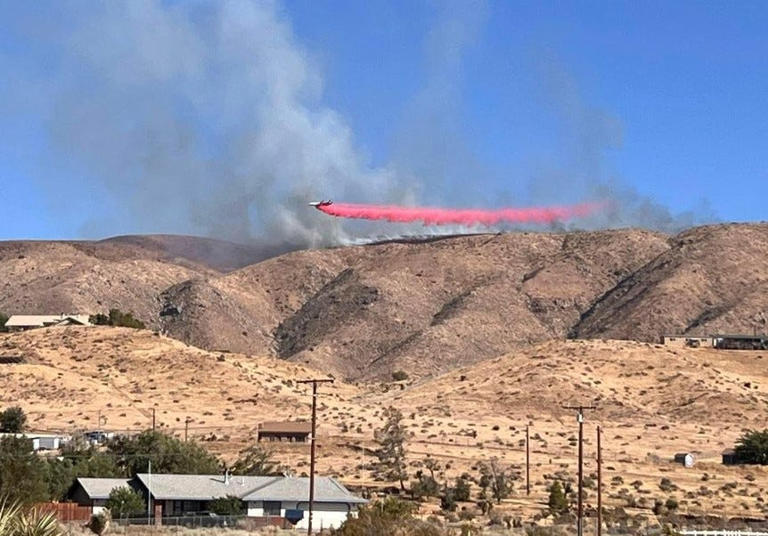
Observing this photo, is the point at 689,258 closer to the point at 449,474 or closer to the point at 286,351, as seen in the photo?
the point at 286,351

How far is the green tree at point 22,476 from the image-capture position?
56.2 meters

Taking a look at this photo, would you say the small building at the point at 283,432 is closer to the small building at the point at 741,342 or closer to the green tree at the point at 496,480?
the green tree at the point at 496,480

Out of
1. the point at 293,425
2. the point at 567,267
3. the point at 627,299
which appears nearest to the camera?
the point at 293,425

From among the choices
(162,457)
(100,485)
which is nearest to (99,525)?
(100,485)

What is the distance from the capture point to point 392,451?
87000 mm

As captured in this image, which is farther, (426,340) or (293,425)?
(426,340)

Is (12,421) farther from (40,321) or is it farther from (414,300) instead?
(414,300)

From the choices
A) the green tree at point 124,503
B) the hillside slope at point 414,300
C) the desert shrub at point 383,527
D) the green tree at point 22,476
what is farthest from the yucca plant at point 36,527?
the hillside slope at point 414,300

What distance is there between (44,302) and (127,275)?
60.5 feet

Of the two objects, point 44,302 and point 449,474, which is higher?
point 44,302

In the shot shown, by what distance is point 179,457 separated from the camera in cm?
7406

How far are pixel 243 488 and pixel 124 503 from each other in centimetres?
603

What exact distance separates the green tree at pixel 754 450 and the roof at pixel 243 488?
34.0m

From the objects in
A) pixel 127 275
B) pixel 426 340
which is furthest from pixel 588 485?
pixel 127 275
